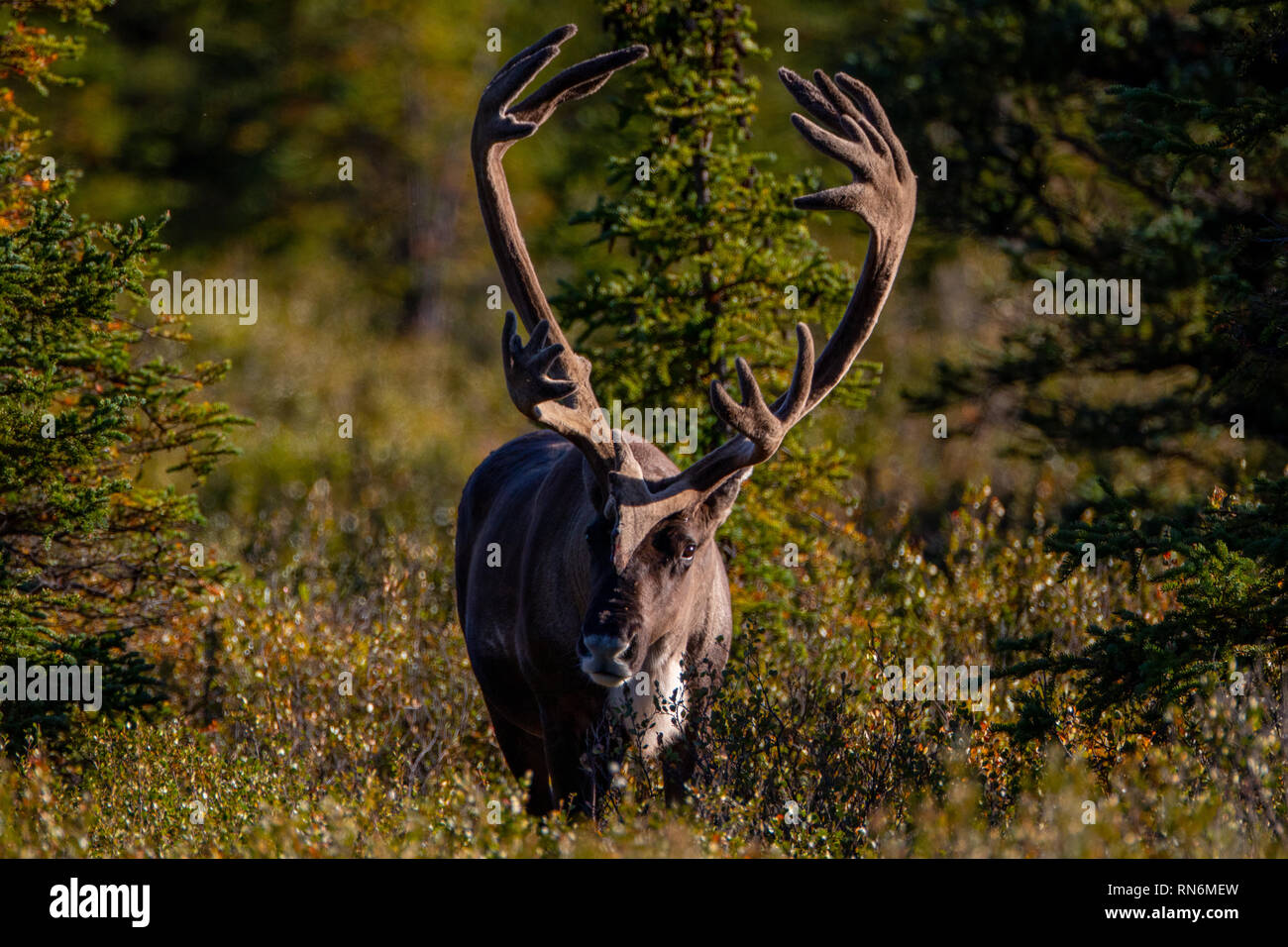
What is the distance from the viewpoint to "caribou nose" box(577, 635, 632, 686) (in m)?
6.03

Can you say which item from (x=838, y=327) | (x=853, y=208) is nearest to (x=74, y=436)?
(x=838, y=327)

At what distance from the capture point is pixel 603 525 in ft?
21.4

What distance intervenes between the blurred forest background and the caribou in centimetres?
31

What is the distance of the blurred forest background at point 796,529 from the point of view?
6531mm

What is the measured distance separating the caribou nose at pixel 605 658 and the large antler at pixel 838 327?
48 cm

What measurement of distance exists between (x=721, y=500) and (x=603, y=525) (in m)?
0.63

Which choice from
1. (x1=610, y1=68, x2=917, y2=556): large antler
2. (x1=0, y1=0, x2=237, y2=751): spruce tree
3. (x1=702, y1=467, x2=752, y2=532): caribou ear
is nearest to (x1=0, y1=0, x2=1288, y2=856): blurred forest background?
(x1=0, y1=0, x2=237, y2=751): spruce tree

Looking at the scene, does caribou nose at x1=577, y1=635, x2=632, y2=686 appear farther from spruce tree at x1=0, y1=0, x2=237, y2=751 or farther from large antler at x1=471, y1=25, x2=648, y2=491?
spruce tree at x1=0, y1=0, x2=237, y2=751

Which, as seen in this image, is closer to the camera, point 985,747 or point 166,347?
point 985,747

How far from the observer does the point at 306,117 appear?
102 ft

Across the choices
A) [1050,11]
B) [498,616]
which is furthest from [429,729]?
[1050,11]

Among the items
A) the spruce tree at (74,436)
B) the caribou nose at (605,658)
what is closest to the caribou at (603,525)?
the caribou nose at (605,658)

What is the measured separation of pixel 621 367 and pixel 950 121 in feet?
16.3
